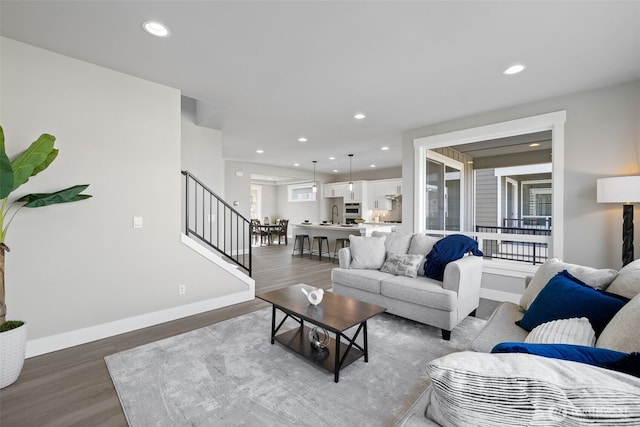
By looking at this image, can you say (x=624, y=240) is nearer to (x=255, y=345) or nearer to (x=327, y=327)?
(x=327, y=327)

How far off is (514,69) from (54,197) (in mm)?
4583

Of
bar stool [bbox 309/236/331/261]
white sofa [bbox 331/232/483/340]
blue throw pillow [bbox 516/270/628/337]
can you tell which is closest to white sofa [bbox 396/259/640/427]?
blue throw pillow [bbox 516/270/628/337]

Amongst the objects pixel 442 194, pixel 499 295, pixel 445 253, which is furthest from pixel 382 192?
pixel 445 253

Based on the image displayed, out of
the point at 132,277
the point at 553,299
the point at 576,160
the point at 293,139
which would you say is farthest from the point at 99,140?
the point at 576,160

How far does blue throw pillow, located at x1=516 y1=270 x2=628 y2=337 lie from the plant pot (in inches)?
146

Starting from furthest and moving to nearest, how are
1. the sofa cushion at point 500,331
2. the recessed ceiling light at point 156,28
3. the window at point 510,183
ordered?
1. the window at point 510,183
2. the recessed ceiling light at point 156,28
3. the sofa cushion at point 500,331

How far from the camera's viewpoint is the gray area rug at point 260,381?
5.82ft

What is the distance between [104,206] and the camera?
2.88 meters

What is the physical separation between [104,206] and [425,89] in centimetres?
385

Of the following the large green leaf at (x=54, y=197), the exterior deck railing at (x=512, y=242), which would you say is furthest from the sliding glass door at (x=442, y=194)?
the large green leaf at (x=54, y=197)

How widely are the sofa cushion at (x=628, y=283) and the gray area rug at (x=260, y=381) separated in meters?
1.33

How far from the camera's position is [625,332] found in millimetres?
1183

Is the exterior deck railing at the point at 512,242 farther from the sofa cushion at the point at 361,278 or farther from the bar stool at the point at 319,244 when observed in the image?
the bar stool at the point at 319,244

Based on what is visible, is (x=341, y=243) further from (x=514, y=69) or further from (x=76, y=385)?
(x=76, y=385)
